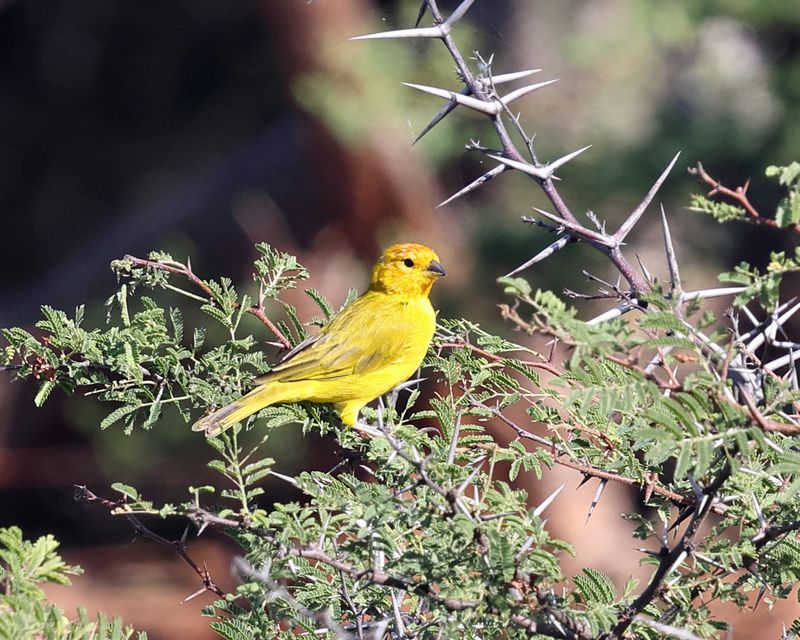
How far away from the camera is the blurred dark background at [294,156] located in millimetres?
7465

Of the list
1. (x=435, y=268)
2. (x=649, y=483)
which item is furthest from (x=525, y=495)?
(x=435, y=268)

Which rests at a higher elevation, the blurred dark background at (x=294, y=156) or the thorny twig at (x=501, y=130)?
the thorny twig at (x=501, y=130)

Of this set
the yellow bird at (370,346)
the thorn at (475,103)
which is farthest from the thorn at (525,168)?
the yellow bird at (370,346)

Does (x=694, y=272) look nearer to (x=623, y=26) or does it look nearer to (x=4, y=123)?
(x=623, y=26)

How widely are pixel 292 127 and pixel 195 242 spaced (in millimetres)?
1816

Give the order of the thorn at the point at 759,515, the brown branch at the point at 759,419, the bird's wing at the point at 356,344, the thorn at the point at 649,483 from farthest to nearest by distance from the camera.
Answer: the bird's wing at the point at 356,344, the thorn at the point at 649,483, the thorn at the point at 759,515, the brown branch at the point at 759,419

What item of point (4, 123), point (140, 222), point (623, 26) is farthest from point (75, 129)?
point (623, 26)

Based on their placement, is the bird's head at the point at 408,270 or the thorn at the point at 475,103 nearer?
the thorn at the point at 475,103

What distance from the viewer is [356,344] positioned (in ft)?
13.6

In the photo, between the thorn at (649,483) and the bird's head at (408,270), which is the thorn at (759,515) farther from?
the bird's head at (408,270)

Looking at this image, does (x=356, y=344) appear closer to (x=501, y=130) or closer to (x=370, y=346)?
(x=370, y=346)

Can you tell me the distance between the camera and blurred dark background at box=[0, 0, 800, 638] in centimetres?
746

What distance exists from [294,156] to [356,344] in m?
7.87

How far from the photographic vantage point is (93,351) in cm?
269
